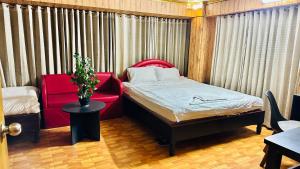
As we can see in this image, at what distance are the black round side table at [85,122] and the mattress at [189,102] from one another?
762 millimetres

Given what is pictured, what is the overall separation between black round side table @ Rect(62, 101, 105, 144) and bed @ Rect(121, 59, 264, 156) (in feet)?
2.42

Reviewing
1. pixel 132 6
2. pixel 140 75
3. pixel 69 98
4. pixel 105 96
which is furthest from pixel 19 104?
pixel 132 6

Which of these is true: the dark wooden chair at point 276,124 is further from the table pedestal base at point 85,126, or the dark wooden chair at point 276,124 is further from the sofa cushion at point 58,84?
the sofa cushion at point 58,84

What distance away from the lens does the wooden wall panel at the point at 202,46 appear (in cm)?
465

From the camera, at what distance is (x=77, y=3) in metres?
3.54

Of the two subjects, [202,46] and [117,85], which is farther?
[202,46]

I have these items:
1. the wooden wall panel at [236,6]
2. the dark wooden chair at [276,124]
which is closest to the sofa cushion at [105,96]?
the dark wooden chair at [276,124]

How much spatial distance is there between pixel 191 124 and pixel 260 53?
2.04 m

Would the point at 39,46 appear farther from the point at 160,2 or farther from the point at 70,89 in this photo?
the point at 160,2

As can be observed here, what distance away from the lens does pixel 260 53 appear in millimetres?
3646

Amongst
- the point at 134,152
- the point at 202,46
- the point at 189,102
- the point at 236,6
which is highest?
the point at 236,6

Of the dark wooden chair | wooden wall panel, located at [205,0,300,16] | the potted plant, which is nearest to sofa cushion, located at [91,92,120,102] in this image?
the potted plant

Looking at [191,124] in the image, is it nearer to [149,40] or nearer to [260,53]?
[260,53]

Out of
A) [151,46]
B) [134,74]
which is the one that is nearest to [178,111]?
[134,74]
